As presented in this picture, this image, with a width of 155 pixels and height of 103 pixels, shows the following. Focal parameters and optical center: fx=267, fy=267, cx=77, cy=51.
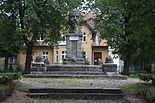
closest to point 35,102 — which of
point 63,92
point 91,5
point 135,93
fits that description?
point 63,92

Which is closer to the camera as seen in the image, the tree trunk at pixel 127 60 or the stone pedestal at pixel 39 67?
the stone pedestal at pixel 39 67

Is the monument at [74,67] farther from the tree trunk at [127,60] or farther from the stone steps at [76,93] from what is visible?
the stone steps at [76,93]

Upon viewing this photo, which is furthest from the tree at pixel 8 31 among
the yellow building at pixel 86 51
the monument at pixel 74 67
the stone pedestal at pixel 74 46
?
the yellow building at pixel 86 51

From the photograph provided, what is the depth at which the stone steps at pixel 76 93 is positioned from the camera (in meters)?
10.6

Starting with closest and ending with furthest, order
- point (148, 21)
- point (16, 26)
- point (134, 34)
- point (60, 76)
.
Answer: point (148, 21), point (134, 34), point (60, 76), point (16, 26)

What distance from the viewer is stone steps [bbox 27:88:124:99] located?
10.6m

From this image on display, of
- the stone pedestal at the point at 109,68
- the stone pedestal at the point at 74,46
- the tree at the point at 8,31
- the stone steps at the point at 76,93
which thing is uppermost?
the tree at the point at 8,31

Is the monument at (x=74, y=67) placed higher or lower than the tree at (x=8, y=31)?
lower

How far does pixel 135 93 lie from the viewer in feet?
37.7

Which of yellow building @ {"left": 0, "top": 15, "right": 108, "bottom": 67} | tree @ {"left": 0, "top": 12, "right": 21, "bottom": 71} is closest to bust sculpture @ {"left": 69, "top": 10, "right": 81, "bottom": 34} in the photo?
tree @ {"left": 0, "top": 12, "right": 21, "bottom": 71}

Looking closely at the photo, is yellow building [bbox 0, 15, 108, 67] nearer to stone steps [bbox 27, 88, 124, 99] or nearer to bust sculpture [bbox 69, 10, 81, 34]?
bust sculpture [bbox 69, 10, 81, 34]

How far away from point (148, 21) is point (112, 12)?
21597mm

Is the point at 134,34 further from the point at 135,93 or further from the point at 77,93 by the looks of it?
the point at 77,93

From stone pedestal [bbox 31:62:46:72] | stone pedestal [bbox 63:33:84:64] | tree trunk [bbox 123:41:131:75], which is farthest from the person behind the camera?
tree trunk [bbox 123:41:131:75]
